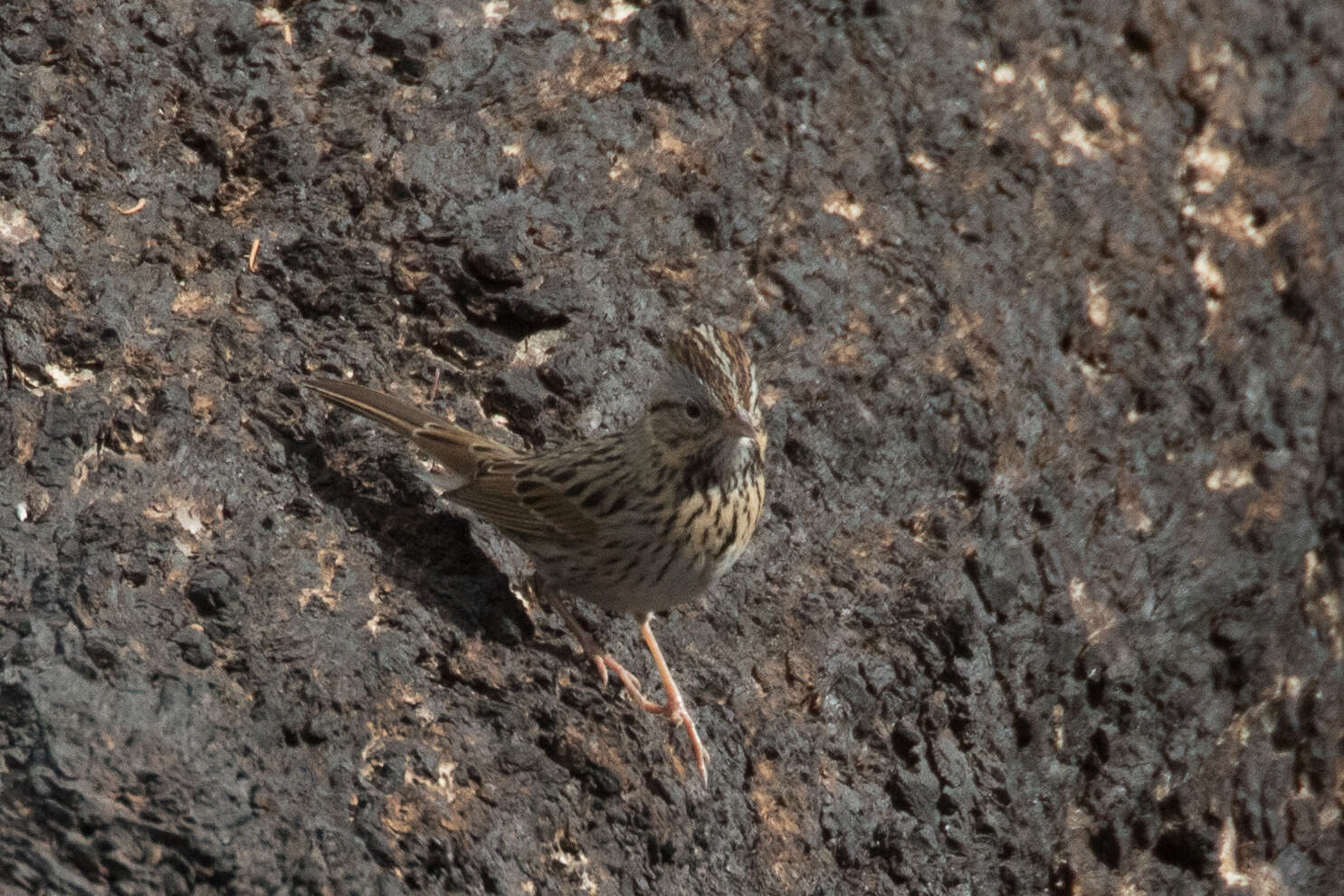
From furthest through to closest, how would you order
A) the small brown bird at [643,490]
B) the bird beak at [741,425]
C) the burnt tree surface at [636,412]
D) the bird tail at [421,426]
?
the bird tail at [421,426] → the small brown bird at [643,490] → the bird beak at [741,425] → the burnt tree surface at [636,412]

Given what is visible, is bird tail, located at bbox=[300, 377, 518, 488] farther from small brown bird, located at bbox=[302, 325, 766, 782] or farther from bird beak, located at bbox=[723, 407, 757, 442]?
bird beak, located at bbox=[723, 407, 757, 442]

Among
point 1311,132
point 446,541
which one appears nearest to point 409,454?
point 446,541

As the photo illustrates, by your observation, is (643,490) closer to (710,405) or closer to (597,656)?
(710,405)

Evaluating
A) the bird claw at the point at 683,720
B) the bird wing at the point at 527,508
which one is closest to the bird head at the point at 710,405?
the bird wing at the point at 527,508

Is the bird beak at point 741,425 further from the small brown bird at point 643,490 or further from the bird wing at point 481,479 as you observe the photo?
the bird wing at point 481,479

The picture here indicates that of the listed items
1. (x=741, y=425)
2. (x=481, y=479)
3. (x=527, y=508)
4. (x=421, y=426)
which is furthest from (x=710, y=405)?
(x=421, y=426)

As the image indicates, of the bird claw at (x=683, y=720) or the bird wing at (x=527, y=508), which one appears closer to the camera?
the bird claw at (x=683, y=720)
